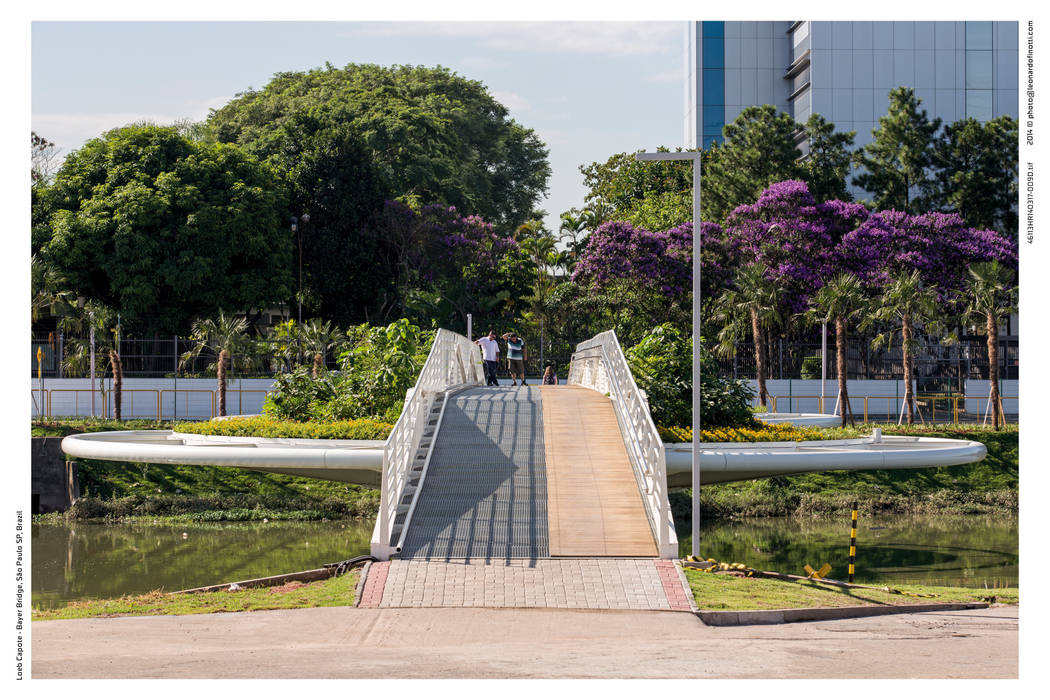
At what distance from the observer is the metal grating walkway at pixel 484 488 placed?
13.9 m

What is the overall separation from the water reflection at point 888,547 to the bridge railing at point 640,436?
3220 mm

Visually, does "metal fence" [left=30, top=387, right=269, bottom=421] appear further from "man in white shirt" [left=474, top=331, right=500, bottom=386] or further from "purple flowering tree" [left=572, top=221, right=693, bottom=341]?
"purple flowering tree" [left=572, top=221, right=693, bottom=341]

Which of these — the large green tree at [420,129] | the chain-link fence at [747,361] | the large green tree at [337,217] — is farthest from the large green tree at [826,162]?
the large green tree at [337,217]

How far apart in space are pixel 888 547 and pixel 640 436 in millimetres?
7499

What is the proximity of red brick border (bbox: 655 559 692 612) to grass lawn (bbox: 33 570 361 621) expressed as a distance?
132 inches

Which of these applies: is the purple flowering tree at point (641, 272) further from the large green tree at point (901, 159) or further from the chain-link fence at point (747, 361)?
the large green tree at point (901, 159)

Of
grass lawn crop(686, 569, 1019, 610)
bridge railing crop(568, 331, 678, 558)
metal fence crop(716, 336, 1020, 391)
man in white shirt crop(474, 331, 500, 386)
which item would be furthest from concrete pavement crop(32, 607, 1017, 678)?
metal fence crop(716, 336, 1020, 391)

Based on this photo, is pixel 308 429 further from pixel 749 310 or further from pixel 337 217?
pixel 337 217

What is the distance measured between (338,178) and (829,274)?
18199mm

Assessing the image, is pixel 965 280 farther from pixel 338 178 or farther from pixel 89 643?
pixel 89 643

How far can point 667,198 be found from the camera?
47.8 metres

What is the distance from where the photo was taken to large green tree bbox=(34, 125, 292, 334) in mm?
36656

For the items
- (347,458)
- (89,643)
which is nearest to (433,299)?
(347,458)

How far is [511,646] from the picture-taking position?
30.9 ft
